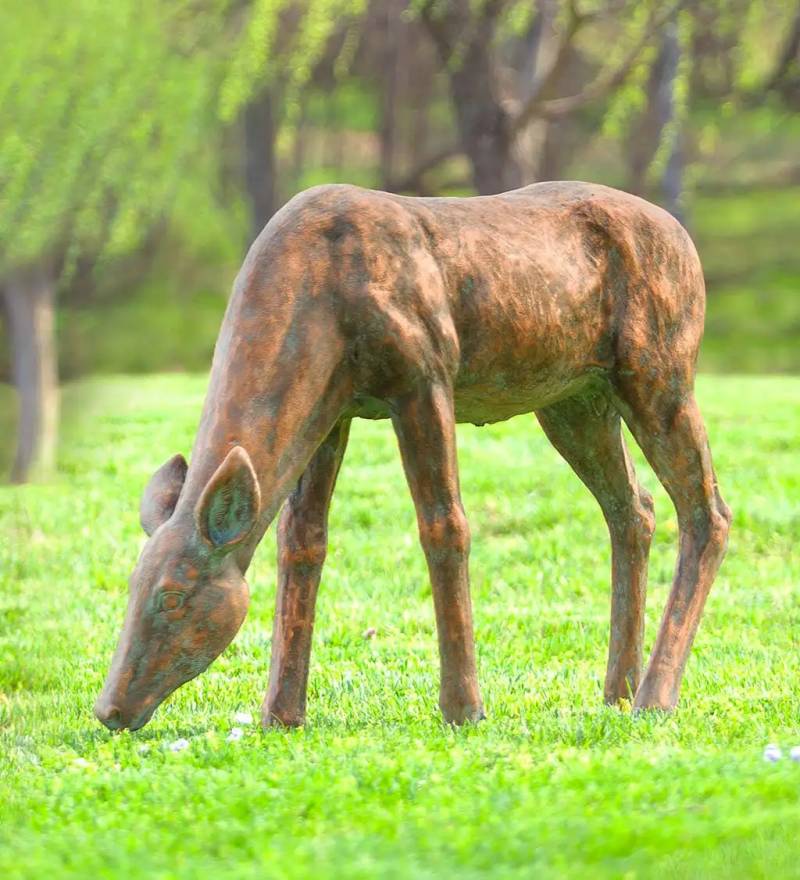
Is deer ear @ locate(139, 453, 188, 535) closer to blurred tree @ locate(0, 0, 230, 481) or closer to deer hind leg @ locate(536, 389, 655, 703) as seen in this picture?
deer hind leg @ locate(536, 389, 655, 703)

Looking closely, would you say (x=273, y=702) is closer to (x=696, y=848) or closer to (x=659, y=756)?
(x=659, y=756)

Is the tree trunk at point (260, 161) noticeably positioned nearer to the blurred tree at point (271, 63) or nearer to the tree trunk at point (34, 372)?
the blurred tree at point (271, 63)

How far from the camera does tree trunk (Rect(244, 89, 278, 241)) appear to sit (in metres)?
25.9

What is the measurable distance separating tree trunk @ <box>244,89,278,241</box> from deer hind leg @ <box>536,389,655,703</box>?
19.0 m

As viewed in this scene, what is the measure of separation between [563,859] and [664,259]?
116 inches

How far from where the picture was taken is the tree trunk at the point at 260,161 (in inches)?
1019

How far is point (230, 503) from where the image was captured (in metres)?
5.53

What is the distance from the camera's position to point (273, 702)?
6.29 meters

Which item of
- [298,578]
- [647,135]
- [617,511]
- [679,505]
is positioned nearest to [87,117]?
[617,511]

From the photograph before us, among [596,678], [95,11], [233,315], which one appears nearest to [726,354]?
[95,11]

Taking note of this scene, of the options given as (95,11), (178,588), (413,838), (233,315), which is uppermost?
(95,11)

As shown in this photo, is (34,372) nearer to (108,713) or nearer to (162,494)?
(162,494)

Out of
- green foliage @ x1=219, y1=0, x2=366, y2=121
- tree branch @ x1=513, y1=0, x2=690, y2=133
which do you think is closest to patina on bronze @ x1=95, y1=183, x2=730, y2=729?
green foliage @ x1=219, y1=0, x2=366, y2=121

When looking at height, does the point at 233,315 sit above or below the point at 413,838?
above
